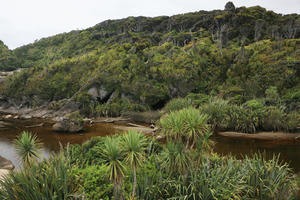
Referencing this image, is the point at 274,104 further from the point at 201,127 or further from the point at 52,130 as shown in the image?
the point at 52,130

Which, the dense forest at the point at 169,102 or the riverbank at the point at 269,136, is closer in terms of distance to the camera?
the dense forest at the point at 169,102

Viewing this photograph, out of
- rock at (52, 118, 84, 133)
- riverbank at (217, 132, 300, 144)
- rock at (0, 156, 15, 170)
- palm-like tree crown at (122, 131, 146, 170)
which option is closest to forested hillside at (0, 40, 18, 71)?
rock at (52, 118, 84, 133)

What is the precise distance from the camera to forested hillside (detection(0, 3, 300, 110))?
45.6 meters

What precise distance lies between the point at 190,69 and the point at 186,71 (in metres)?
1.82

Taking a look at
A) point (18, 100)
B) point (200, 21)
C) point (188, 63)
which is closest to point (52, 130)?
point (188, 63)

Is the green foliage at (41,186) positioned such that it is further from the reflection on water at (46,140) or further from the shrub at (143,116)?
the shrub at (143,116)

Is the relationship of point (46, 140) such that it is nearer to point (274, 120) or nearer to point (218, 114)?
point (218, 114)

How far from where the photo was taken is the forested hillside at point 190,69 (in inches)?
1794

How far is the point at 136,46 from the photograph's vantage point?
248 feet

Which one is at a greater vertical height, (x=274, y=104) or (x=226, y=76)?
Result: (x=226, y=76)

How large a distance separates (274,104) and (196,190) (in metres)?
35.8

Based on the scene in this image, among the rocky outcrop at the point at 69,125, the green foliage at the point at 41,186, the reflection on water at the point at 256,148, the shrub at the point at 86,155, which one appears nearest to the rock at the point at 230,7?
the reflection on water at the point at 256,148

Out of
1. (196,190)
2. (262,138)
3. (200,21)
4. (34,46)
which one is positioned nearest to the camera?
(196,190)

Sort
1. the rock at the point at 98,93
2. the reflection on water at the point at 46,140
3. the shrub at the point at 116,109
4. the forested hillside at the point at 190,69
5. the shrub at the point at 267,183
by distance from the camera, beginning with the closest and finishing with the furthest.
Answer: the shrub at the point at 267,183, the reflection on water at the point at 46,140, the forested hillside at the point at 190,69, the shrub at the point at 116,109, the rock at the point at 98,93
